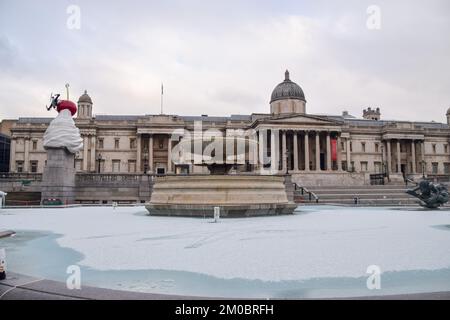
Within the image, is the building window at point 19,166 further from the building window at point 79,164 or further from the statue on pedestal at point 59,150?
the statue on pedestal at point 59,150

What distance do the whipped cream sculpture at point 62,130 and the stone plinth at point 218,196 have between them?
13940mm

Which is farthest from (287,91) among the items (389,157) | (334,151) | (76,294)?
(76,294)

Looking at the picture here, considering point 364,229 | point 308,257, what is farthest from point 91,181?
point 308,257

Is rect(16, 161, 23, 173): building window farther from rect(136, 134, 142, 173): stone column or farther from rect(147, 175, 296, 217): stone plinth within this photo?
rect(147, 175, 296, 217): stone plinth

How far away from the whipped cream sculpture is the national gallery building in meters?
29.6

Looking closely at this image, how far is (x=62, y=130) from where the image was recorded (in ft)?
88.4

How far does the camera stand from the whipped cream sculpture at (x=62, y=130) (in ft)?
87.5

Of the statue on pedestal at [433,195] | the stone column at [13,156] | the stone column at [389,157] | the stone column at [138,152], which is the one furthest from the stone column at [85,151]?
the statue on pedestal at [433,195]

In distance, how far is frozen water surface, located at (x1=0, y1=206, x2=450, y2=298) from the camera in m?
4.43

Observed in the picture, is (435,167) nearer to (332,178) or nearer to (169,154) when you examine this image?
(332,178)

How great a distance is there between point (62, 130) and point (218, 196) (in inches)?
668

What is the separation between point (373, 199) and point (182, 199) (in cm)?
2088
